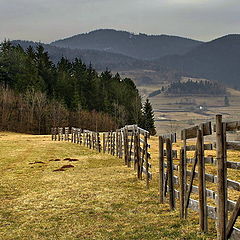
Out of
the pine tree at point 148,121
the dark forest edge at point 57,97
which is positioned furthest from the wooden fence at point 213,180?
the pine tree at point 148,121

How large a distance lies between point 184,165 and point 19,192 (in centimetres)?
941

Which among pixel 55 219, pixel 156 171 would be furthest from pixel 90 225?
pixel 156 171

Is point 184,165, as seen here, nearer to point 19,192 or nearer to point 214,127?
point 214,127

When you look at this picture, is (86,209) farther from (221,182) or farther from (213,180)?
(221,182)

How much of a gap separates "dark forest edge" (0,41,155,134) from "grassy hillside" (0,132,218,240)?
8829cm

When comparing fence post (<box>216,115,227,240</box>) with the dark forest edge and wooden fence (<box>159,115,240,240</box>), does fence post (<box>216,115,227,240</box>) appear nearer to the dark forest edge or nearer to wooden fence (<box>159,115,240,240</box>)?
wooden fence (<box>159,115,240,240</box>)

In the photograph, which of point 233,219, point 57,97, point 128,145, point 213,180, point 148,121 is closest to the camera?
point 233,219

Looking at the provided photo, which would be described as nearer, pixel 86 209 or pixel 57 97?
pixel 86 209

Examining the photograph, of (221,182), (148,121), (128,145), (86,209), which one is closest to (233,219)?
(221,182)

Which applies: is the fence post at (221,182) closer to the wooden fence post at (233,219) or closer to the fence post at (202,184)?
the wooden fence post at (233,219)

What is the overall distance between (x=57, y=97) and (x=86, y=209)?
4614 inches

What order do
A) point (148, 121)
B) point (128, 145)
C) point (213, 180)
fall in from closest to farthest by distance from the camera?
point (213, 180)
point (128, 145)
point (148, 121)

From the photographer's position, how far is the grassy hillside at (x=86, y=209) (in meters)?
10.6

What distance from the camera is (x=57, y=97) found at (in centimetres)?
12862
